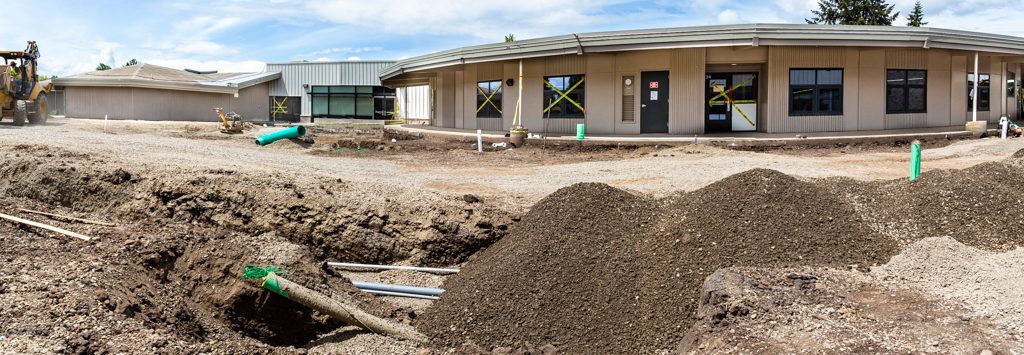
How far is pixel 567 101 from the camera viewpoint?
1003 inches

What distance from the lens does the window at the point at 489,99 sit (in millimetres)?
27775

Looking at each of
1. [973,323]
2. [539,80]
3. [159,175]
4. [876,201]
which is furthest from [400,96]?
[973,323]

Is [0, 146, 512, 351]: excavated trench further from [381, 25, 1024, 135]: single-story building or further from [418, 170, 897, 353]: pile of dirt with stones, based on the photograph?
[381, 25, 1024, 135]: single-story building

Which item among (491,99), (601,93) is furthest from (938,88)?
(491,99)

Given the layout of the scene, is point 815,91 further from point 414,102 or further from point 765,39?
point 414,102

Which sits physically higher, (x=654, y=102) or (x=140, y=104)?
(x=140, y=104)

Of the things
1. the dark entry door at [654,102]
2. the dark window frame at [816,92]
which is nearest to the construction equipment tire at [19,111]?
the dark entry door at [654,102]

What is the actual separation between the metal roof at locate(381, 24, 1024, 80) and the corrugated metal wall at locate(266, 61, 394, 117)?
26321 mm

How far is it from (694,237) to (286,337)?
13.6ft

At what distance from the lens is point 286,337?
7535 millimetres

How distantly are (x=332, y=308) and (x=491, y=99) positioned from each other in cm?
2126

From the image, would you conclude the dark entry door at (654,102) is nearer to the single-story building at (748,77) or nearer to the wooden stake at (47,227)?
the single-story building at (748,77)

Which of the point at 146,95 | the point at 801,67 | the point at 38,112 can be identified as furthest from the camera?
the point at 146,95

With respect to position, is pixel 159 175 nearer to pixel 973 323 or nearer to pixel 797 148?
pixel 973 323
